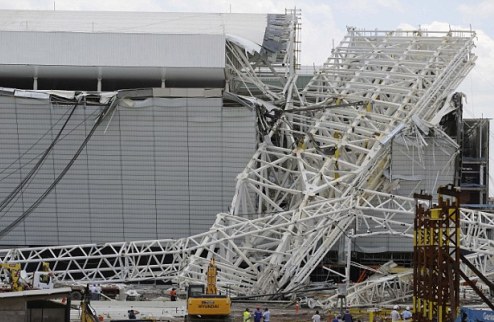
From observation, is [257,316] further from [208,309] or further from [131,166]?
[131,166]

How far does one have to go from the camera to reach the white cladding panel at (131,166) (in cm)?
8831

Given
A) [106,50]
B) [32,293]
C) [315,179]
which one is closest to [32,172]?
[106,50]

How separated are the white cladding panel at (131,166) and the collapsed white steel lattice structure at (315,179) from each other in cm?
166

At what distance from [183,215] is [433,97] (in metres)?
18.3

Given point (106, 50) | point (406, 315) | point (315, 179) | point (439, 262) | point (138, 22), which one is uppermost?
point (138, 22)

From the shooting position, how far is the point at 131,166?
88.6 meters

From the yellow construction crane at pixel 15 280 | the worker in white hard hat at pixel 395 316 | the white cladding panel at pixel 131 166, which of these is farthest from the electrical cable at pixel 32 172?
the yellow construction crane at pixel 15 280

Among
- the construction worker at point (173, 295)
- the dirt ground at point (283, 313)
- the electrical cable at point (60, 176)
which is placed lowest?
the dirt ground at point (283, 313)

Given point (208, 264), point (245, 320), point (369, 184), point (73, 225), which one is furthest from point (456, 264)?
point (73, 225)

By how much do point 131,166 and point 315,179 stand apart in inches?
493

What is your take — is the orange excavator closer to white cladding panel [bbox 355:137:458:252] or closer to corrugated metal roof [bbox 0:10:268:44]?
white cladding panel [bbox 355:137:458:252]

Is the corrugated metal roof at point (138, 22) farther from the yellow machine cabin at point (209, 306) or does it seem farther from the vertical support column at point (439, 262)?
the vertical support column at point (439, 262)

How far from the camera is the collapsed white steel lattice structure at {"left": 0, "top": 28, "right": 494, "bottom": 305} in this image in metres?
76.7

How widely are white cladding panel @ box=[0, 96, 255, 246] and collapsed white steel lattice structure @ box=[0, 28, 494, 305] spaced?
1.66m
